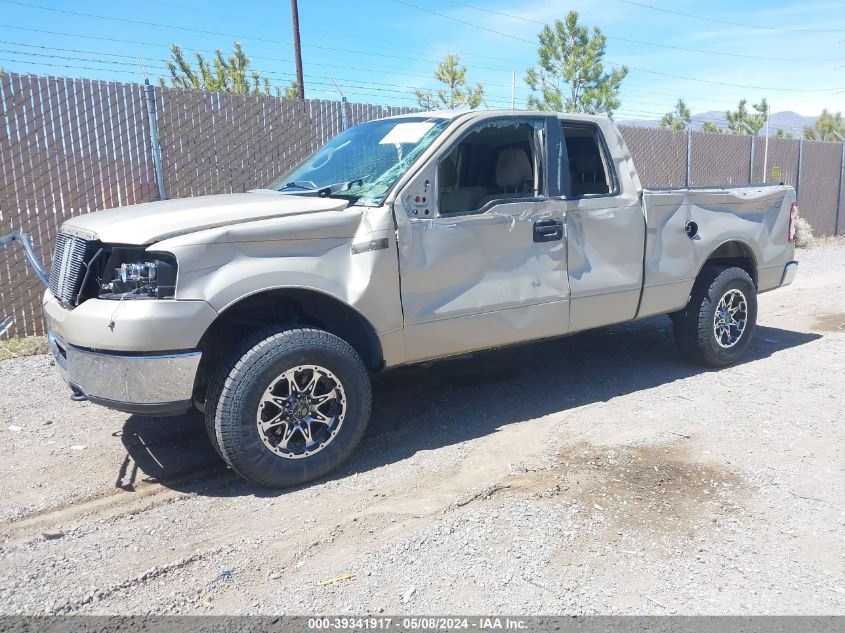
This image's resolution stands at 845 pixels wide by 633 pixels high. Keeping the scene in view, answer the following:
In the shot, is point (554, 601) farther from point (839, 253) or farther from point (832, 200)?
point (832, 200)

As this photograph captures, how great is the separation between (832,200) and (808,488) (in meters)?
18.0

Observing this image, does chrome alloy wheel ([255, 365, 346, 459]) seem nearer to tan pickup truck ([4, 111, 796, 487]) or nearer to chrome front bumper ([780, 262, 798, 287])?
tan pickup truck ([4, 111, 796, 487])

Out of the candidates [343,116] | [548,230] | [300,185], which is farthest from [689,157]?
[300,185]

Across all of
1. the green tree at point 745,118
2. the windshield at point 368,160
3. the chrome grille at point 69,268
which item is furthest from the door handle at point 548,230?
the green tree at point 745,118

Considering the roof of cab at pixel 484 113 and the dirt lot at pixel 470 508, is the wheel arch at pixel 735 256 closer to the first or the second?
the dirt lot at pixel 470 508

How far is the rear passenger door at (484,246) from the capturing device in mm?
4215

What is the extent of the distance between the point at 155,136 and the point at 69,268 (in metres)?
4.50

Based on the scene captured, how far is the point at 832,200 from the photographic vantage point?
1878cm

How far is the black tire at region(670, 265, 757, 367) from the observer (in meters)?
5.81

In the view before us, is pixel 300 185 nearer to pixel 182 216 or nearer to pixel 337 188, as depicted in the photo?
pixel 337 188

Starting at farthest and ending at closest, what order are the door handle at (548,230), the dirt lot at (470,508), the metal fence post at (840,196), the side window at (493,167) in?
the metal fence post at (840,196) < the side window at (493,167) < the door handle at (548,230) < the dirt lot at (470,508)

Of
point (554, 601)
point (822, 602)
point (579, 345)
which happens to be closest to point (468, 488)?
point (554, 601)

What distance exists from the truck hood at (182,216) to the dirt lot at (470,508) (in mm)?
1456

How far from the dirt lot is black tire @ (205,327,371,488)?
0.16m
